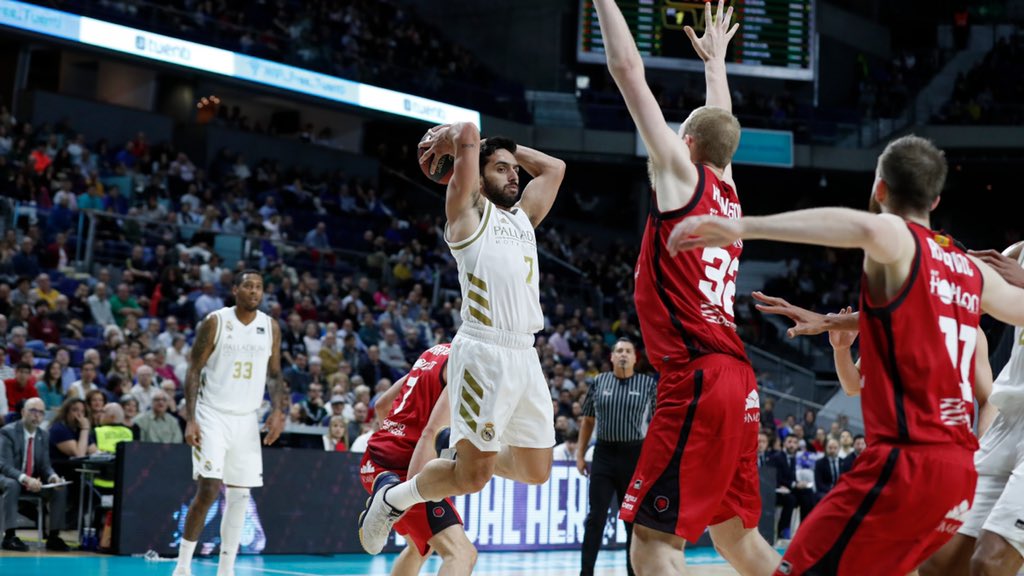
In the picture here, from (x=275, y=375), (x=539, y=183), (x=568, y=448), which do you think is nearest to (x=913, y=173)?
(x=539, y=183)

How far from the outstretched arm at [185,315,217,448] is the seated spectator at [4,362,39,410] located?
4529mm

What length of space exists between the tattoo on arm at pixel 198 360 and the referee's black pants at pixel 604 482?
11.1 feet

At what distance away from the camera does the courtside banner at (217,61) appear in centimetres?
2080

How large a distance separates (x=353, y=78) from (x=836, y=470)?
13.9 metres

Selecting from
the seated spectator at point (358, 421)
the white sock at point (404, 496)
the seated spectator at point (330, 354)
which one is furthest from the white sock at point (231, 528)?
the seated spectator at point (330, 354)

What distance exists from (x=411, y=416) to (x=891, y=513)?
3308mm

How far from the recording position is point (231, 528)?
9.06 meters

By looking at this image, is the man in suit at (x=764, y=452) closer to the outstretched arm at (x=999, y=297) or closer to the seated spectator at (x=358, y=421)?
the seated spectator at (x=358, y=421)

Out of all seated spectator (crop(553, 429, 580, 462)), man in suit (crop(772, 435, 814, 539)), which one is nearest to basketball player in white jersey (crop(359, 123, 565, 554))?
seated spectator (crop(553, 429, 580, 462))

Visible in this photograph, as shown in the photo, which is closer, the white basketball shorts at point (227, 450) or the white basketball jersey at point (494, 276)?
the white basketball jersey at point (494, 276)

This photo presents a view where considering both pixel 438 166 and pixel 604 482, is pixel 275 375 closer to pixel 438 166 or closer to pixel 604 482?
pixel 604 482

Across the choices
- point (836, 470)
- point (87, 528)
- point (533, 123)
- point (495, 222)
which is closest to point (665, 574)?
point (495, 222)

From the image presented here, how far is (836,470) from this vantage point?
17656 millimetres

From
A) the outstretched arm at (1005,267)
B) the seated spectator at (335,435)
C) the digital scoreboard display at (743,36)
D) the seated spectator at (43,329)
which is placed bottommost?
the seated spectator at (335,435)
